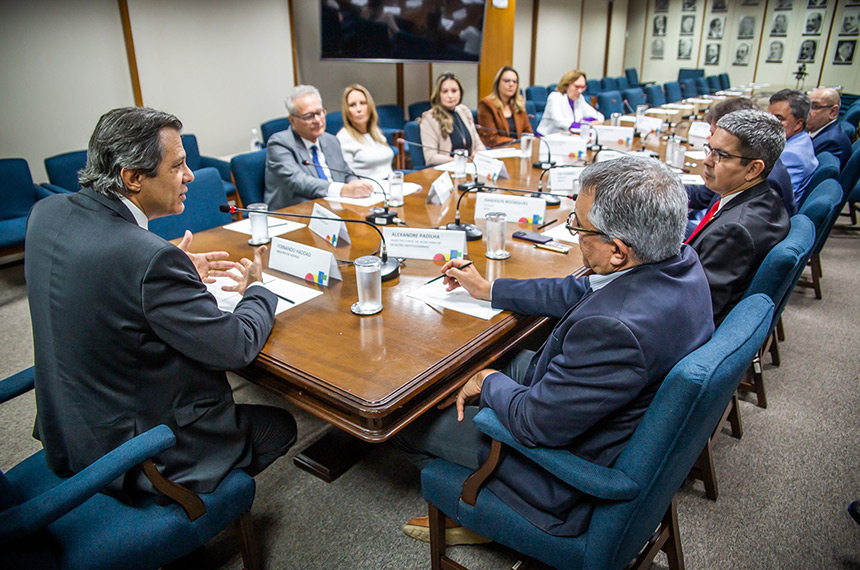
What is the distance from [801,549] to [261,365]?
5.53 ft

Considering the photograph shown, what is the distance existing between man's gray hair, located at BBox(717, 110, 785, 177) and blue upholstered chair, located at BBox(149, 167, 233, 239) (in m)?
2.19

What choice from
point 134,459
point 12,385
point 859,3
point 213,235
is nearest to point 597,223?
point 134,459

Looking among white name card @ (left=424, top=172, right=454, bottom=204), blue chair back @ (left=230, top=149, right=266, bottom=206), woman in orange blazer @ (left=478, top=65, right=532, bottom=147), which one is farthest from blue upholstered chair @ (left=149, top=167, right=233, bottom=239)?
woman in orange blazer @ (left=478, top=65, right=532, bottom=147)

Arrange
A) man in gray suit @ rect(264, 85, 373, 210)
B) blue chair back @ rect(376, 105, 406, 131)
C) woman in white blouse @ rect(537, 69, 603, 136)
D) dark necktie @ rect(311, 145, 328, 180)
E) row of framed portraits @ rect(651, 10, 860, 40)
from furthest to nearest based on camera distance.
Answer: row of framed portraits @ rect(651, 10, 860, 40), blue chair back @ rect(376, 105, 406, 131), woman in white blouse @ rect(537, 69, 603, 136), dark necktie @ rect(311, 145, 328, 180), man in gray suit @ rect(264, 85, 373, 210)

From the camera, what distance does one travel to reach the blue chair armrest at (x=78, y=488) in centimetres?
99

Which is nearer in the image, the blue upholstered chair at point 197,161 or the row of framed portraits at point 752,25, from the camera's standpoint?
the blue upholstered chair at point 197,161

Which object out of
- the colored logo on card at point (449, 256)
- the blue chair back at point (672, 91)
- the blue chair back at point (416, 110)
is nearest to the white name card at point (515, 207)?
the colored logo on card at point (449, 256)

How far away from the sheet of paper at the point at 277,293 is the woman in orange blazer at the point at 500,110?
3.35 meters

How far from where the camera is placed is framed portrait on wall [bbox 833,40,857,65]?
1066 centimetres

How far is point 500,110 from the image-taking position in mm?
4926

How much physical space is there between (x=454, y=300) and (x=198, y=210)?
158cm

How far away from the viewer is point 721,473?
205 centimetres

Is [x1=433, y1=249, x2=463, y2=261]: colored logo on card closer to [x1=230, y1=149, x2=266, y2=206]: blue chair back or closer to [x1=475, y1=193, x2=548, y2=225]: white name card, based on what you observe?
[x1=475, y1=193, x2=548, y2=225]: white name card

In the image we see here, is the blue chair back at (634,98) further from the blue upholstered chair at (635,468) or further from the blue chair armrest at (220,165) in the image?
the blue upholstered chair at (635,468)
